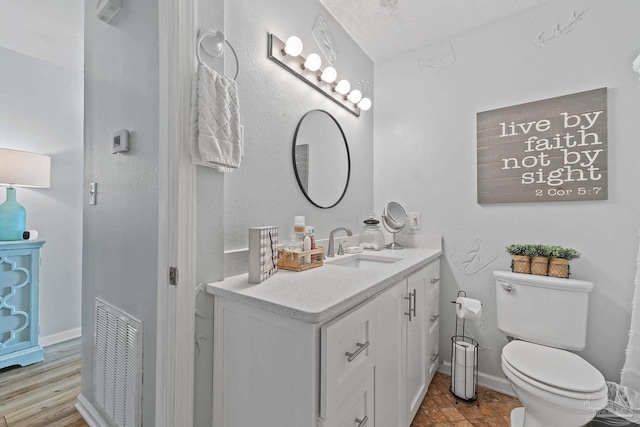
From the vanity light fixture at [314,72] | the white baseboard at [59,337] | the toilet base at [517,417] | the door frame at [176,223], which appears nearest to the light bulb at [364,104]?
the vanity light fixture at [314,72]

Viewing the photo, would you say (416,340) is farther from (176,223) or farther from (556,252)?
(176,223)

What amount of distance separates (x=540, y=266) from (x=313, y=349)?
4.97 feet

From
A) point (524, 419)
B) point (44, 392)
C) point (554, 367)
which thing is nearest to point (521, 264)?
point (554, 367)

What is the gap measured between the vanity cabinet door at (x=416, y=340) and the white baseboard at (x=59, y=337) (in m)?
2.83

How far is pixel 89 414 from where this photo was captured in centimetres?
138

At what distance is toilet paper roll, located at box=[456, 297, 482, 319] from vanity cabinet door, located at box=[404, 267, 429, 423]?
248 mm

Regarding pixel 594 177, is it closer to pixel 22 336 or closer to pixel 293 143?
pixel 293 143

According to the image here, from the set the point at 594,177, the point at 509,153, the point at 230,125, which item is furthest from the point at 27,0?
the point at 594,177

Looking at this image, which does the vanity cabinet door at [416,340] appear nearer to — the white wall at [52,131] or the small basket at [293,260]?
the small basket at [293,260]

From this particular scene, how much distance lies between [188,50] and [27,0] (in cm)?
173

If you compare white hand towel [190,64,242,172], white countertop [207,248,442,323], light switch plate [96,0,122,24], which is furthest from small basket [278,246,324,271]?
light switch plate [96,0,122,24]

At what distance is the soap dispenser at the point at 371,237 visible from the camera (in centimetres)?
196

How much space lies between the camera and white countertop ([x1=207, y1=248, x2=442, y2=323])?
76cm

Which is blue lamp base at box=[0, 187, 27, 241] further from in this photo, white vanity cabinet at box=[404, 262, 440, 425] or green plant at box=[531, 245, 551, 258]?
green plant at box=[531, 245, 551, 258]
